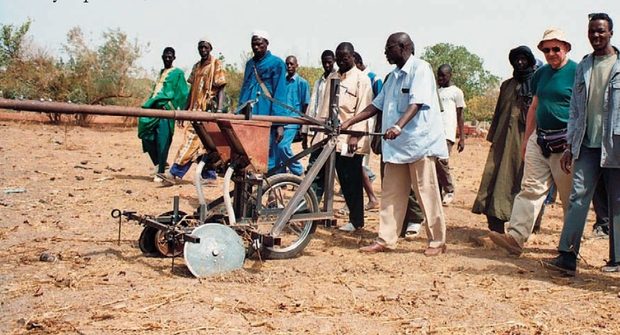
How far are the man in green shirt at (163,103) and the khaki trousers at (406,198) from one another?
457 cm

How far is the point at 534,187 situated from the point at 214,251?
2727 mm

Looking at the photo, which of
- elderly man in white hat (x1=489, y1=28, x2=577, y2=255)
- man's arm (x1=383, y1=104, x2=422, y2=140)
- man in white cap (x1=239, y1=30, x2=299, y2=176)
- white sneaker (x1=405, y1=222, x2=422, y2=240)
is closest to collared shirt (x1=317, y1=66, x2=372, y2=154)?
man in white cap (x1=239, y1=30, x2=299, y2=176)

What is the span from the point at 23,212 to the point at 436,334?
16.2 ft

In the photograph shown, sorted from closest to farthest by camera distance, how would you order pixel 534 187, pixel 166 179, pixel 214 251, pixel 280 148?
pixel 214 251 → pixel 534 187 → pixel 280 148 → pixel 166 179

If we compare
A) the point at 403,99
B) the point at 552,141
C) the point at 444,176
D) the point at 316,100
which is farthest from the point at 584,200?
the point at 316,100

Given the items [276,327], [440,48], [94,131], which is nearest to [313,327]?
[276,327]

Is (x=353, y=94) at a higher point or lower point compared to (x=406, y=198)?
higher

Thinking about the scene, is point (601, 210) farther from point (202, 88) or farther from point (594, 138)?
point (202, 88)

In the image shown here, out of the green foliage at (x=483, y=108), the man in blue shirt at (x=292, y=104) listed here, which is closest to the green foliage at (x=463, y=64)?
the green foliage at (x=483, y=108)

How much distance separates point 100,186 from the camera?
932 cm

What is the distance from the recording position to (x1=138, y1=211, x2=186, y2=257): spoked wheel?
5.30 metres

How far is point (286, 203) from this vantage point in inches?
228

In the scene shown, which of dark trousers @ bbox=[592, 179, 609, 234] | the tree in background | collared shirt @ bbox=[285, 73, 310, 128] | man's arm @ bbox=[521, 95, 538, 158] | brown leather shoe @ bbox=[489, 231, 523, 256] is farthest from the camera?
the tree in background

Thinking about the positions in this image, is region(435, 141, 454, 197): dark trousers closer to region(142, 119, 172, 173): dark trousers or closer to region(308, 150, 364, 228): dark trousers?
region(308, 150, 364, 228): dark trousers
